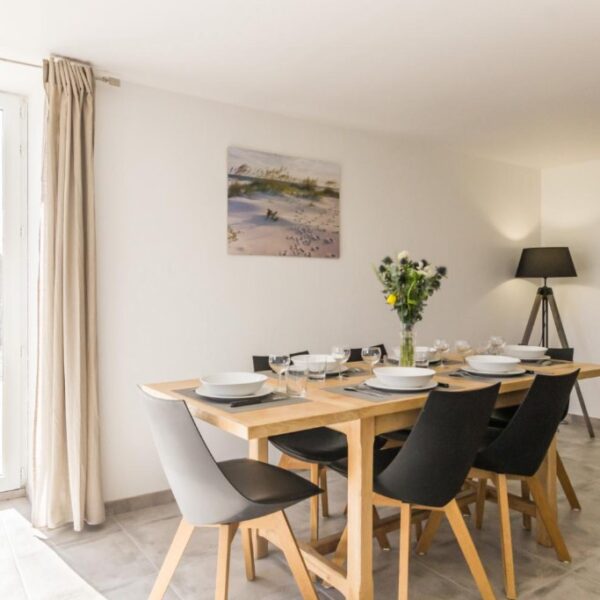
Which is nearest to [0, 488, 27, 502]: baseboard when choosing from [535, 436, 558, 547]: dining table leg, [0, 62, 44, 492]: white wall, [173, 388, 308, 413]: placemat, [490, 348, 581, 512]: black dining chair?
[0, 62, 44, 492]: white wall

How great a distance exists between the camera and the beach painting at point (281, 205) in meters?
3.41

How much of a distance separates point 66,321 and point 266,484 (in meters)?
1.41

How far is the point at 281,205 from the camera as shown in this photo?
11.8 feet

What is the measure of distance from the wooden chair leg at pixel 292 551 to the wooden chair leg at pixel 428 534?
0.78 metres

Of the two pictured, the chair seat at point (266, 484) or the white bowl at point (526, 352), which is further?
the white bowl at point (526, 352)

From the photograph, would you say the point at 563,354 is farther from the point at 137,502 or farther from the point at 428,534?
the point at 137,502

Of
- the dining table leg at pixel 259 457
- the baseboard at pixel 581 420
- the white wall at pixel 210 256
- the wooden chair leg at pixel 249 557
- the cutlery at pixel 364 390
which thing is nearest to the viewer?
the cutlery at pixel 364 390

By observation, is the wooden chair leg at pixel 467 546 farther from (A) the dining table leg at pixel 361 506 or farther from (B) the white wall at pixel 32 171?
(B) the white wall at pixel 32 171

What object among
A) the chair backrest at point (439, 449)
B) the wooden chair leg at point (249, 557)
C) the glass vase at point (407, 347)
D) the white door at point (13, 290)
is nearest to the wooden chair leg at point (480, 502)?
the glass vase at point (407, 347)

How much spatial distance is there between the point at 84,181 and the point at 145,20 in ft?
2.83

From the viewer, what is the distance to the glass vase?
8.29ft

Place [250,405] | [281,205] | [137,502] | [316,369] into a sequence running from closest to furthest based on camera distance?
[250,405] < [316,369] < [137,502] < [281,205]

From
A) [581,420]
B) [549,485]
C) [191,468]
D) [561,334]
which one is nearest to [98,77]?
[191,468]

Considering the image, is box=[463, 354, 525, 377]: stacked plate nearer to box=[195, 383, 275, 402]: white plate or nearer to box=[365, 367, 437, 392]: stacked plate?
box=[365, 367, 437, 392]: stacked plate
